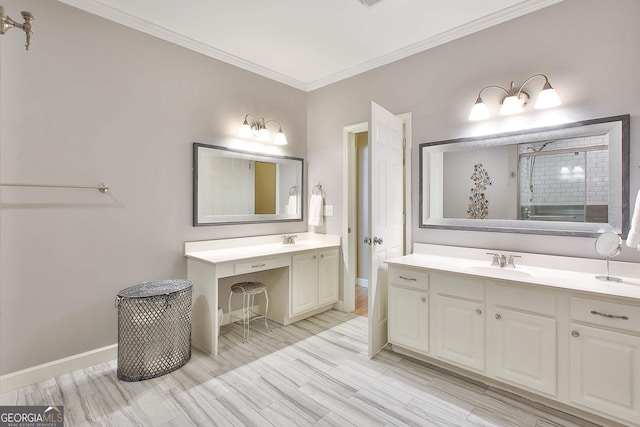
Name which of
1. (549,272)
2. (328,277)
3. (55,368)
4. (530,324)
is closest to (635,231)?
(549,272)

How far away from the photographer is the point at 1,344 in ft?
6.77

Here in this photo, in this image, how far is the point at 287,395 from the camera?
2084mm

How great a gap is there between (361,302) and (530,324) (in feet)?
7.61

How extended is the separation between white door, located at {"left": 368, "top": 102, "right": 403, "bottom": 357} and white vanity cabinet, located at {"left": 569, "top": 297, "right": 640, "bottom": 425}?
1.28 m

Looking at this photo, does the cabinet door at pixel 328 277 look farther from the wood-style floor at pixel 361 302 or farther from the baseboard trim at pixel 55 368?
the baseboard trim at pixel 55 368

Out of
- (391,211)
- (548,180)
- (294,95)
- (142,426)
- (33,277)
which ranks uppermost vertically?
(294,95)

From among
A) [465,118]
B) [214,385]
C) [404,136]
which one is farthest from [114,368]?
[465,118]

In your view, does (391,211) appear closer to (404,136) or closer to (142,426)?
(404,136)

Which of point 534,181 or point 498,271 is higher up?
point 534,181

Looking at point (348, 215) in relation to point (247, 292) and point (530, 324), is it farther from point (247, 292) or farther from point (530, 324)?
point (530, 324)

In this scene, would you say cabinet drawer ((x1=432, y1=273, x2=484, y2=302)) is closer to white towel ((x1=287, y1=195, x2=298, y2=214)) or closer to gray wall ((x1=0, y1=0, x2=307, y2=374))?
white towel ((x1=287, y1=195, x2=298, y2=214))

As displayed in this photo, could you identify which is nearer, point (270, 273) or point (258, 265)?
point (258, 265)

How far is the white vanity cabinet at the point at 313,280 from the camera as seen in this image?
3.26 metres

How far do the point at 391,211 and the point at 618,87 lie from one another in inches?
67.8
